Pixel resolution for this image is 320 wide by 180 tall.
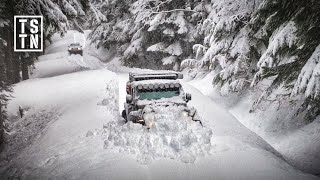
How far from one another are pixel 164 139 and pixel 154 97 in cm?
270

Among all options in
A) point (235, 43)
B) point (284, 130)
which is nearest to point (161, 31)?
point (235, 43)

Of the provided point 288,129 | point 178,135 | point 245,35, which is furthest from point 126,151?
point 245,35

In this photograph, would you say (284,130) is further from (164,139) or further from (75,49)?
(75,49)

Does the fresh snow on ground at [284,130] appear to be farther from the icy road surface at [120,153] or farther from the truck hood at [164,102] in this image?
the truck hood at [164,102]

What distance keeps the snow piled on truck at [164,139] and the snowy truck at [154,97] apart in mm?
409

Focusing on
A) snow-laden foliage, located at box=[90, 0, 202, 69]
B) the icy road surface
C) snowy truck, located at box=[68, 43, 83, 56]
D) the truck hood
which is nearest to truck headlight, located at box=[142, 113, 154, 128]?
the icy road surface

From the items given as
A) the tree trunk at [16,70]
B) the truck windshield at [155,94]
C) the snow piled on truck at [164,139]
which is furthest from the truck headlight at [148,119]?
the tree trunk at [16,70]

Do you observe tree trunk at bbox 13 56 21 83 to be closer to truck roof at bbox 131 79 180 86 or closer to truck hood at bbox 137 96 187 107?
truck roof at bbox 131 79 180 86

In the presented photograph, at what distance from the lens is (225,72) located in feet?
48.9

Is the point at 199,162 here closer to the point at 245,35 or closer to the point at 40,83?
the point at 245,35

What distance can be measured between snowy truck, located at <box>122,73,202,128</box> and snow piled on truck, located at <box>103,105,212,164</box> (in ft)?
1.34

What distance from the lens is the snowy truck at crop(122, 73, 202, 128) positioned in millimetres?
10945

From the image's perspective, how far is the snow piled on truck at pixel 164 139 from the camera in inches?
356

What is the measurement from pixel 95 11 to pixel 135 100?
741 centimetres
